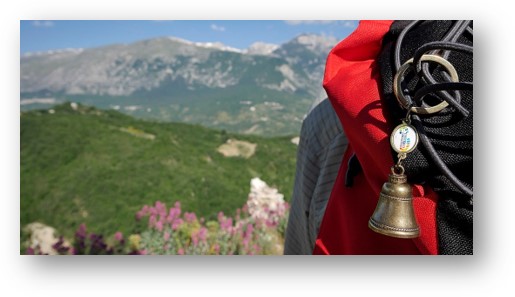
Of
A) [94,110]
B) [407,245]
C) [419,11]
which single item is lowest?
[407,245]

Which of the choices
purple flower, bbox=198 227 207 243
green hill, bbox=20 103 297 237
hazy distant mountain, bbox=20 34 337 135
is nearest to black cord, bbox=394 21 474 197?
purple flower, bbox=198 227 207 243

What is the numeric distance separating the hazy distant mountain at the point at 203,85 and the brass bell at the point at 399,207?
68.8 metres

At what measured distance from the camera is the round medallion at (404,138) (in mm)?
706

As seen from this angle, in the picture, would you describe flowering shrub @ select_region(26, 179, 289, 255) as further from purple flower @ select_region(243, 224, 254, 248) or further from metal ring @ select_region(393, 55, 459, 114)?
metal ring @ select_region(393, 55, 459, 114)

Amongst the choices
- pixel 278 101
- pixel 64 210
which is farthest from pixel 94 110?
pixel 278 101

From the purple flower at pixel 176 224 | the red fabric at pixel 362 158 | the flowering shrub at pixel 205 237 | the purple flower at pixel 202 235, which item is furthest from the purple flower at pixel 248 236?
the red fabric at pixel 362 158

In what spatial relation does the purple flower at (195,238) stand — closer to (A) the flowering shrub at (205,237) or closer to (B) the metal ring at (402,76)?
(A) the flowering shrub at (205,237)

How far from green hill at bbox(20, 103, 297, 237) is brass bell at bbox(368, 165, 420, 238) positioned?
14.2 ft

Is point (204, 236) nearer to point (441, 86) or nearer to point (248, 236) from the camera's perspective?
point (248, 236)

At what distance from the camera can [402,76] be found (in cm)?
75

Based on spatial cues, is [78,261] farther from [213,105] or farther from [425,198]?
[213,105]

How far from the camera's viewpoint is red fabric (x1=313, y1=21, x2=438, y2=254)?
759mm

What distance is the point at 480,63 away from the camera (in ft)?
2.80

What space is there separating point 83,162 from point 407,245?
6.67 metres
